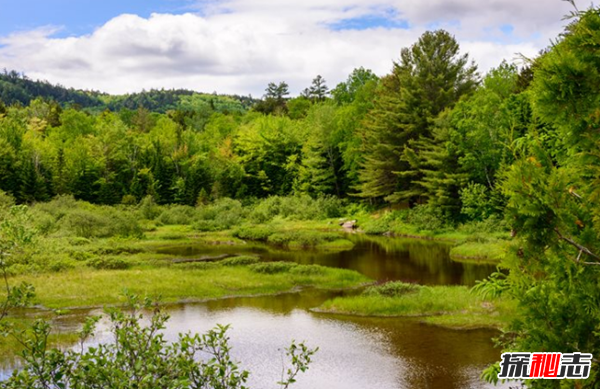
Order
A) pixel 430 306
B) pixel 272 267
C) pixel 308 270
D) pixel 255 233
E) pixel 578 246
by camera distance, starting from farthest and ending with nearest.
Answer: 1. pixel 255 233
2. pixel 272 267
3. pixel 308 270
4. pixel 430 306
5. pixel 578 246

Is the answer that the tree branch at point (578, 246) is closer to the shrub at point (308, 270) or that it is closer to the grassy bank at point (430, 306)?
the grassy bank at point (430, 306)

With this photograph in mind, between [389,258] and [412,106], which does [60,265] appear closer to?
[389,258]

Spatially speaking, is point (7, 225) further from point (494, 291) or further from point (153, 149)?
point (153, 149)

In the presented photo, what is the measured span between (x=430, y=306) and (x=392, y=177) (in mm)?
39671

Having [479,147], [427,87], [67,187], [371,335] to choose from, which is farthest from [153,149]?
[371,335]

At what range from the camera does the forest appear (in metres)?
8.92

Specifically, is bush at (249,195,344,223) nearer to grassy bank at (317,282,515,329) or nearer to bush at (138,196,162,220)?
bush at (138,196,162,220)

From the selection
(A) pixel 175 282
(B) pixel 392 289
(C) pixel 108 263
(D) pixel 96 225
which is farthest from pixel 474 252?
(D) pixel 96 225

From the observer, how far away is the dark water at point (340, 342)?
70.7 ft

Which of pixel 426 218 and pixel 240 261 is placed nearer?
pixel 240 261

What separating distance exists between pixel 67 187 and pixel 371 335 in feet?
209

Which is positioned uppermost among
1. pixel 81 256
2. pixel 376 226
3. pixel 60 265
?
pixel 376 226

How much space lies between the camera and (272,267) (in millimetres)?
40938

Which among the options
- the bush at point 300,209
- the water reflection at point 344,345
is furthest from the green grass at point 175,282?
the bush at point 300,209
